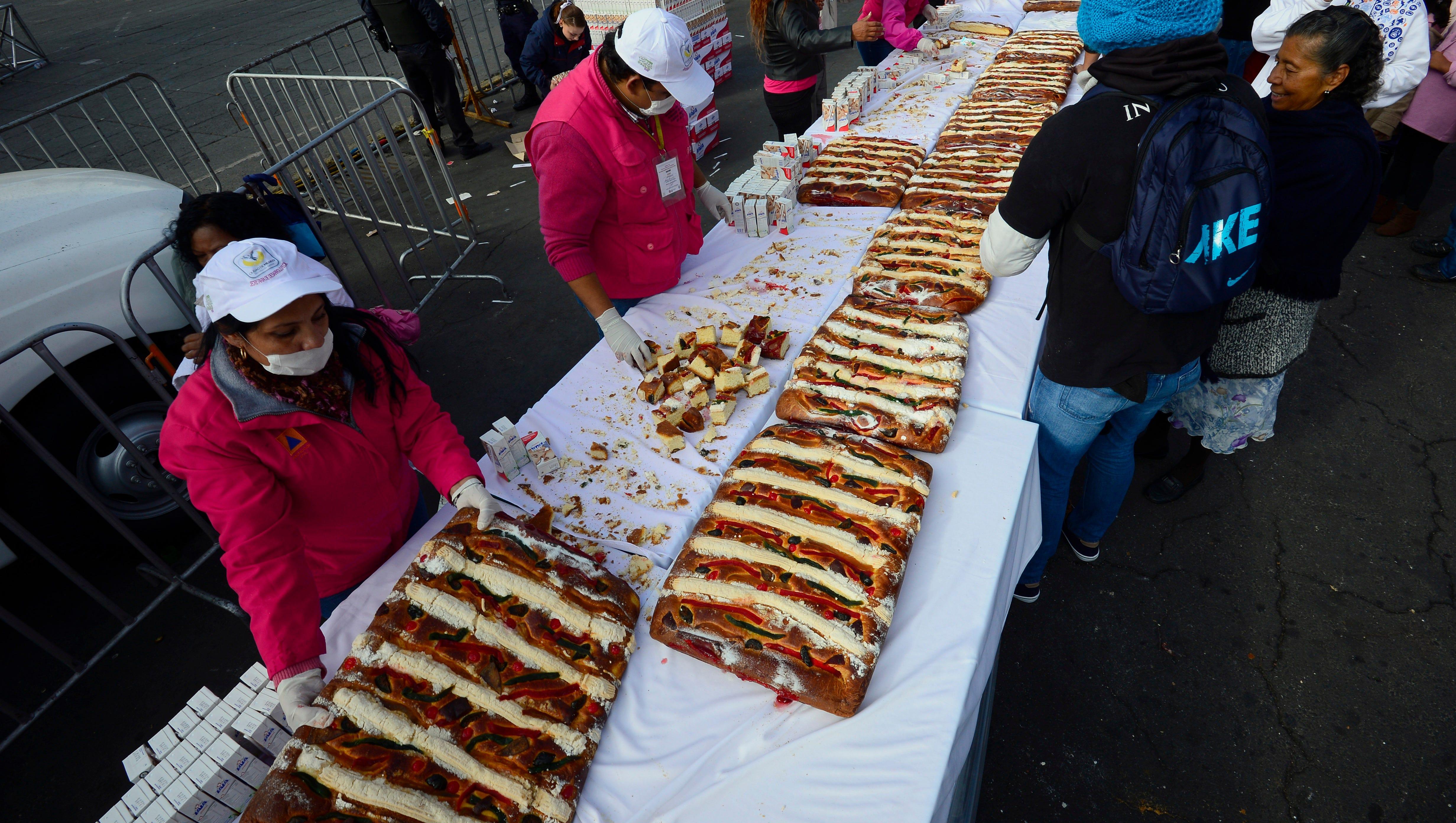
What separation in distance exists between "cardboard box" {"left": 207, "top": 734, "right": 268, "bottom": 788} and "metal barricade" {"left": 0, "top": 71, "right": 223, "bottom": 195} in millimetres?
7783

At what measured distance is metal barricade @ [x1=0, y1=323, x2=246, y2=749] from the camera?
3.37 metres

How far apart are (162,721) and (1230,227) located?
211 inches

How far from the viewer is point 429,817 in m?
1.78

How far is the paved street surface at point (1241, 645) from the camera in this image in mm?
2799

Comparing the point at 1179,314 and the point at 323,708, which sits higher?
the point at 1179,314

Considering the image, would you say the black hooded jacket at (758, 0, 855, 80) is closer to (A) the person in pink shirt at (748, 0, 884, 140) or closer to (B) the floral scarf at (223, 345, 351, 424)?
(A) the person in pink shirt at (748, 0, 884, 140)

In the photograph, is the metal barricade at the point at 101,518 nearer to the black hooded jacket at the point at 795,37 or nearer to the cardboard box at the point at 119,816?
the cardboard box at the point at 119,816

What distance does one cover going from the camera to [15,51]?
49.1ft

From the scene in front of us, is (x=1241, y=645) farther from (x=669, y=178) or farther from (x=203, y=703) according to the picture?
(x=203, y=703)

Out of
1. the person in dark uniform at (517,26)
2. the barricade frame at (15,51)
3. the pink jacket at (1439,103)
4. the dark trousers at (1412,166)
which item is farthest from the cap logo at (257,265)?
the barricade frame at (15,51)

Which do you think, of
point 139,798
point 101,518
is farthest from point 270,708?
point 101,518

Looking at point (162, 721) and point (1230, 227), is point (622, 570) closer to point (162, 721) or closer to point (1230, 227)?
point (1230, 227)

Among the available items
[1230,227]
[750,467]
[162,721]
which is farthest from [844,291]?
[162,721]

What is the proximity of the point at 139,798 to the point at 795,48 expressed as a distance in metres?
5.86
